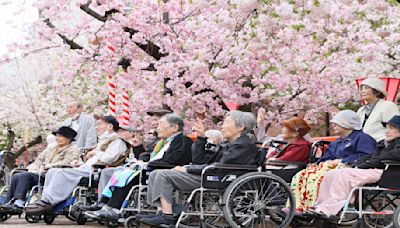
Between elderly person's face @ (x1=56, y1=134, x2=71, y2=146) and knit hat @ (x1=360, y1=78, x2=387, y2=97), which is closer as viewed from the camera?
knit hat @ (x1=360, y1=78, x2=387, y2=97)

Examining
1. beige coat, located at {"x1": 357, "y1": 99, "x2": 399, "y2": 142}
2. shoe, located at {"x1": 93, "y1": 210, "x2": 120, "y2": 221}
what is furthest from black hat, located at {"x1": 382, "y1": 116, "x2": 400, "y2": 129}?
shoe, located at {"x1": 93, "y1": 210, "x2": 120, "y2": 221}

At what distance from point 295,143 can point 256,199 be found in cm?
123

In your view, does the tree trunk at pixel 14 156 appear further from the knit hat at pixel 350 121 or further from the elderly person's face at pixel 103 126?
the knit hat at pixel 350 121

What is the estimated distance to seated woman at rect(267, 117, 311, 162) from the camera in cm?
899

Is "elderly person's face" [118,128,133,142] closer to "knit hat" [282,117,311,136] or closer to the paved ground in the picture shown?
the paved ground

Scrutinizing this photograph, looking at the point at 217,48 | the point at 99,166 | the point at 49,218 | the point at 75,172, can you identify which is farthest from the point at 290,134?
the point at 49,218

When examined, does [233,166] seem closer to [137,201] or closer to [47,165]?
[137,201]

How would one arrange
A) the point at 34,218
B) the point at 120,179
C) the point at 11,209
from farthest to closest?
the point at 34,218
the point at 11,209
the point at 120,179

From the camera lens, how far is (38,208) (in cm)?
1045

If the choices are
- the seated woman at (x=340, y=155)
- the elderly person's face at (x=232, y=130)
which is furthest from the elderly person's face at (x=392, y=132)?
the elderly person's face at (x=232, y=130)

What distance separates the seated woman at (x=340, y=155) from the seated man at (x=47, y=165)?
146 inches

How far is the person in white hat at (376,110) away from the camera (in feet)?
28.2

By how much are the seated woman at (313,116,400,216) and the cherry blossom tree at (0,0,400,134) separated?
12.1ft

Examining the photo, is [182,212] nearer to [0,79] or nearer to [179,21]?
[179,21]
